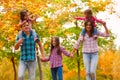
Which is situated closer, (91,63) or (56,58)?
(91,63)

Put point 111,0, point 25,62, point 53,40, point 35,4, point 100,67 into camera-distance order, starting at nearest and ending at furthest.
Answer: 1. point 25,62
2. point 53,40
3. point 35,4
4. point 111,0
5. point 100,67

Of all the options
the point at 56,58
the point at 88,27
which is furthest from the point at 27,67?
the point at 88,27

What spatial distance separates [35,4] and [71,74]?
124 ft

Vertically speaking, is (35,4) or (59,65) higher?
(35,4)

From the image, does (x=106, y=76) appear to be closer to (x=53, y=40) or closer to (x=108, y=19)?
(x=108, y=19)

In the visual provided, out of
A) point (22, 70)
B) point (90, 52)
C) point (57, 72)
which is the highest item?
point (90, 52)

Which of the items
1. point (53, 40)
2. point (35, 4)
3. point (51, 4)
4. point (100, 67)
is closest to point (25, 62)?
point (53, 40)

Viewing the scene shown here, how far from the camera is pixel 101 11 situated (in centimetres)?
2833

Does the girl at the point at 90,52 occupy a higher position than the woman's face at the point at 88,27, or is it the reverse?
the woman's face at the point at 88,27

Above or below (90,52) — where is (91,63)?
below

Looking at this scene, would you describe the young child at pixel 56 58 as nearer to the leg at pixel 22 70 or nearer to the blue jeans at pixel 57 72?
the blue jeans at pixel 57 72

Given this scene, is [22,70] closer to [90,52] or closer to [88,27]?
[90,52]

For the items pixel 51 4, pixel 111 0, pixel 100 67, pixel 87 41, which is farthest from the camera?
pixel 100 67

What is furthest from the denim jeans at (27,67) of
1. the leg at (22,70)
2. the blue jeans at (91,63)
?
the blue jeans at (91,63)
